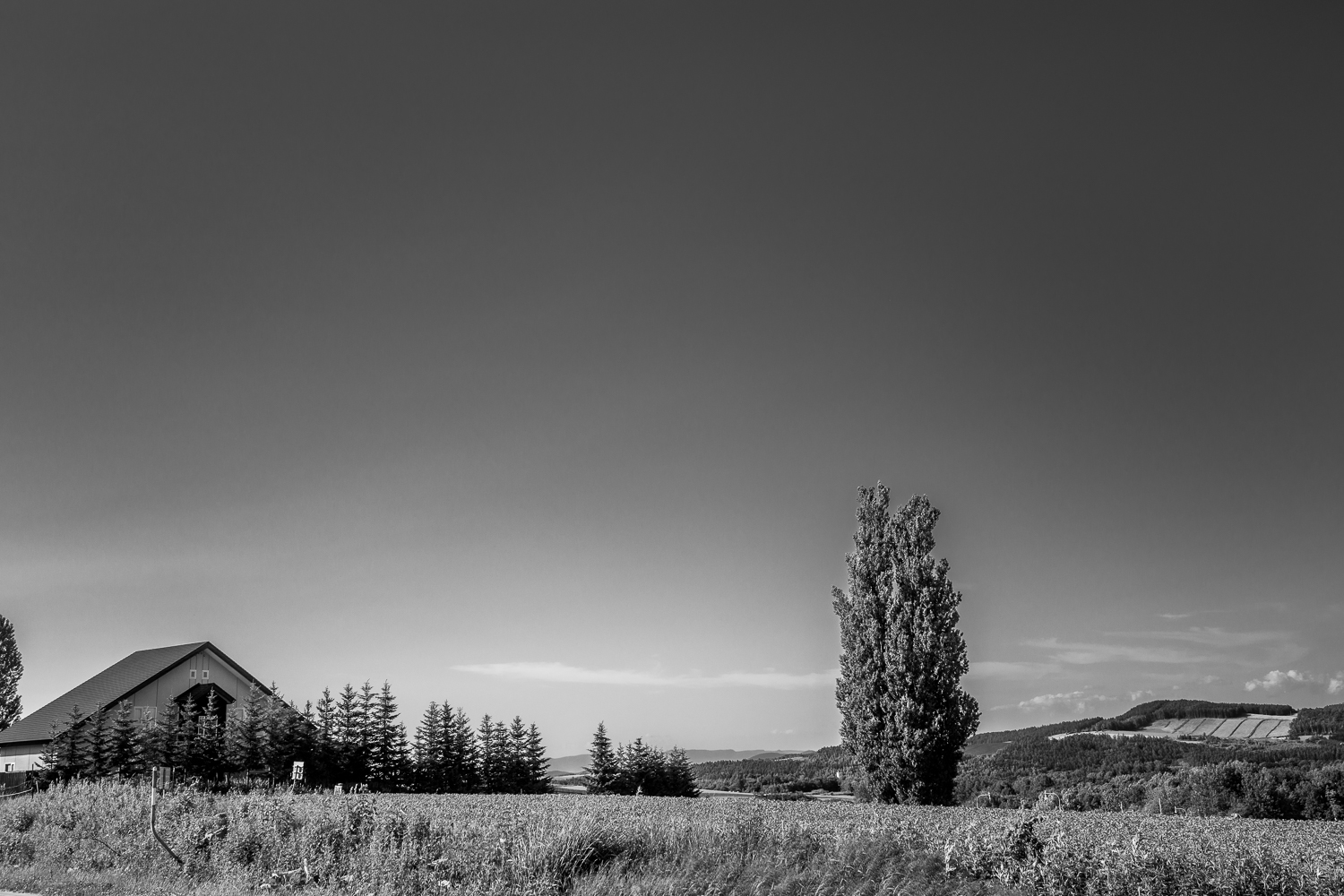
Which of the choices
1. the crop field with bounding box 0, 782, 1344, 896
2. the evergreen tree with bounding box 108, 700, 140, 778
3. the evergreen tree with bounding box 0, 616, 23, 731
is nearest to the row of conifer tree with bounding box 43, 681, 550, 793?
the evergreen tree with bounding box 108, 700, 140, 778

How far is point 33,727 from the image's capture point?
49031 mm

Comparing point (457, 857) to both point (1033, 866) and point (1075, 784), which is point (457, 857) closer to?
point (1033, 866)

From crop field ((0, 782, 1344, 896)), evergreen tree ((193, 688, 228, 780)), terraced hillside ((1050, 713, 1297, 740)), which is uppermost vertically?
crop field ((0, 782, 1344, 896))

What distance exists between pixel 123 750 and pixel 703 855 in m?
40.0

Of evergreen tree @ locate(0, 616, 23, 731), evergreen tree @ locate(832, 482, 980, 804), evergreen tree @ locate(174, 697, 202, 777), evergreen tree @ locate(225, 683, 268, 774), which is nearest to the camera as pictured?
evergreen tree @ locate(832, 482, 980, 804)

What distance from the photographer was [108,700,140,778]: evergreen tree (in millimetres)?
40159

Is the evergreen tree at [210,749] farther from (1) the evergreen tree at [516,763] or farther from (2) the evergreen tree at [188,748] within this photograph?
(1) the evergreen tree at [516,763]

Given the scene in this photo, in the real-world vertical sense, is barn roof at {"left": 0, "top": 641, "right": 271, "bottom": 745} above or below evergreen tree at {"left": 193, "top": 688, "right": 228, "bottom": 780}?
above

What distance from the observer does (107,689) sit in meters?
50.1

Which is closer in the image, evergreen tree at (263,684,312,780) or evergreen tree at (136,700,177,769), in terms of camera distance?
evergreen tree at (136,700,177,769)

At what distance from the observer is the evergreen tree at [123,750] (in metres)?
40.2

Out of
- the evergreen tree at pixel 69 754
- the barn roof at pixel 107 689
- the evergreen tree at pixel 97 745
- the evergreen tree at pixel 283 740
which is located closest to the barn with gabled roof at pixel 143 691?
the barn roof at pixel 107 689

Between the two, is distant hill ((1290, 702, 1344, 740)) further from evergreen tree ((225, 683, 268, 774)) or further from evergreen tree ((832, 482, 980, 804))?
evergreen tree ((225, 683, 268, 774))

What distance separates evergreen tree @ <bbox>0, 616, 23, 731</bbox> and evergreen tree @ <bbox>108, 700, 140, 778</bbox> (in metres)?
28.3
